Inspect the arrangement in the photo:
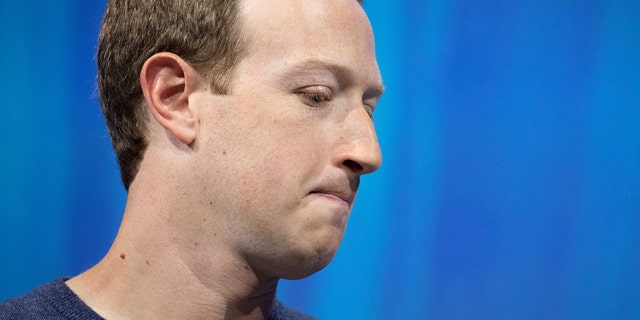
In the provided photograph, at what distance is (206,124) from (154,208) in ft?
0.57

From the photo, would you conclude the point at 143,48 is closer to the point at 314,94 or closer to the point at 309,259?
the point at 314,94

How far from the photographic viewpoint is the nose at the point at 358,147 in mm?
1246

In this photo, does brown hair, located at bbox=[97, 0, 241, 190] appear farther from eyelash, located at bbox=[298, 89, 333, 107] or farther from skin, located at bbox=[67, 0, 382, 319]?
eyelash, located at bbox=[298, 89, 333, 107]

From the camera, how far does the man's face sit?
1222 millimetres

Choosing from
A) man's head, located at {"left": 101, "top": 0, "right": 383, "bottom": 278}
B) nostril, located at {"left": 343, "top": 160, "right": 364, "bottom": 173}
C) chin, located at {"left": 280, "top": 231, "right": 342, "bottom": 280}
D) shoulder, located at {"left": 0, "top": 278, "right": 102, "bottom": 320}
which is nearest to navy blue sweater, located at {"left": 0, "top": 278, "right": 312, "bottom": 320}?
shoulder, located at {"left": 0, "top": 278, "right": 102, "bottom": 320}

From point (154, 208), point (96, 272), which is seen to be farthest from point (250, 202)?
point (96, 272)

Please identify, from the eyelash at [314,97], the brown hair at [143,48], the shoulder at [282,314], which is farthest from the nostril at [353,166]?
the shoulder at [282,314]

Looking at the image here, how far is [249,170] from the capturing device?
1.22m

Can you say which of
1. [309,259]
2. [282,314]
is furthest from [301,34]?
[282,314]

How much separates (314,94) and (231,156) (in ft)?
0.55

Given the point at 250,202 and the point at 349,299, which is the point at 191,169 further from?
the point at 349,299

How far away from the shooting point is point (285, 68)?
4.11ft

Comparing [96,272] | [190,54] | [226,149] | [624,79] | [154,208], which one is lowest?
[96,272]

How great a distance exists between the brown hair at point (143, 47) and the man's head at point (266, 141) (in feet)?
0.04
